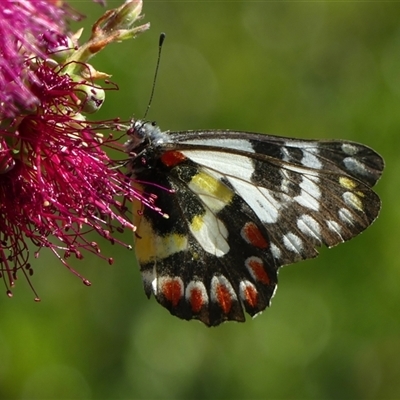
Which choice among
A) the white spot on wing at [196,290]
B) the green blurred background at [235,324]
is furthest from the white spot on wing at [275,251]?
the green blurred background at [235,324]

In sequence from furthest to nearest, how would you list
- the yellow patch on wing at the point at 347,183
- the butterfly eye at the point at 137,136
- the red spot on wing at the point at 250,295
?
the red spot on wing at the point at 250,295 < the yellow patch on wing at the point at 347,183 < the butterfly eye at the point at 137,136

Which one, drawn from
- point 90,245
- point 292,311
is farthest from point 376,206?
point 292,311

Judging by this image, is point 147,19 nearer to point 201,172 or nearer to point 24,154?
point 201,172

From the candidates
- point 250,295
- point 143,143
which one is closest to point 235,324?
point 250,295

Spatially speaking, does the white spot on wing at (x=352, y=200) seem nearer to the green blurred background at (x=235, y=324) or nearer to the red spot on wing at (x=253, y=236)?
the red spot on wing at (x=253, y=236)

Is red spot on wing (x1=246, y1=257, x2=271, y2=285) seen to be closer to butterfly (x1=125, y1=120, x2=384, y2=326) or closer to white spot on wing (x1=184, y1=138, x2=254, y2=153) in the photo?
butterfly (x1=125, y1=120, x2=384, y2=326)

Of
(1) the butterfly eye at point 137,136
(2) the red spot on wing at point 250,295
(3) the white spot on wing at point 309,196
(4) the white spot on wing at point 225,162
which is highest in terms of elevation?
(1) the butterfly eye at point 137,136

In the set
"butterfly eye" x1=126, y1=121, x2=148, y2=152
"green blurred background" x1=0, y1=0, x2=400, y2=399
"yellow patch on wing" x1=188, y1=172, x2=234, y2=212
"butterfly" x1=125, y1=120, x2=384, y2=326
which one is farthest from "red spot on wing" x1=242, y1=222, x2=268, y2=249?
"green blurred background" x1=0, y1=0, x2=400, y2=399
